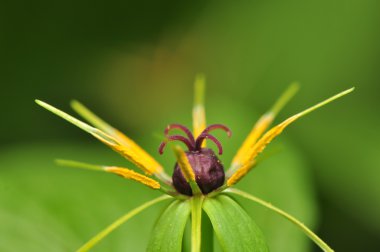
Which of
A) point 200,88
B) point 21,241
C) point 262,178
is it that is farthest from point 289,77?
point 21,241

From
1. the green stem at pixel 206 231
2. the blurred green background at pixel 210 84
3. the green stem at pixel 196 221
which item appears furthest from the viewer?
the blurred green background at pixel 210 84

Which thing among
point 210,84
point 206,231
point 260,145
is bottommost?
point 210,84

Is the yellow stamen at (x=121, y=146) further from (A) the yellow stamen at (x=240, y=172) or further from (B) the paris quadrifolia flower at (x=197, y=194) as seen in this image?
(A) the yellow stamen at (x=240, y=172)


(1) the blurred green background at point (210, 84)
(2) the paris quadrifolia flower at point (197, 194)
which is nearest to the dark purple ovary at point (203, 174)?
(2) the paris quadrifolia flower at point (197, 194)

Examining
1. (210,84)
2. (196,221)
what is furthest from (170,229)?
(210,84)

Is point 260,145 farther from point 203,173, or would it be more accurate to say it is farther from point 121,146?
point 121,146

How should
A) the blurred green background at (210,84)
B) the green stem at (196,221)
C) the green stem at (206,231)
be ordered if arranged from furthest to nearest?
the blurred green background at (210,84) → the green stem at (206,231) → the green stem at (196,221)

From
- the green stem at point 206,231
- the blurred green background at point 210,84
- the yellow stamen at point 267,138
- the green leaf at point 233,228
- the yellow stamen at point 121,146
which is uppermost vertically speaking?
the yellow stamen at point 267,138
